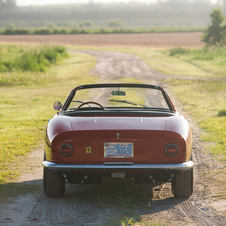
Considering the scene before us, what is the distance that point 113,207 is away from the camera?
405cm

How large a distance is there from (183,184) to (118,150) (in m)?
0.93

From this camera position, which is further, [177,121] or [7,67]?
[7,67]

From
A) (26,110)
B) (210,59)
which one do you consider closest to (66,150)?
(26,110)

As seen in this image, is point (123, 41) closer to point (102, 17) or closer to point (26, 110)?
point (26, 110)

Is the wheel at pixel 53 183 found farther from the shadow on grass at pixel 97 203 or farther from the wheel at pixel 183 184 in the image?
the wheel at pixel 183 184

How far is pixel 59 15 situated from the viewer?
172 meters

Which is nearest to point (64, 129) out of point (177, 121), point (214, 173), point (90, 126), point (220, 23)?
point (90, 126)

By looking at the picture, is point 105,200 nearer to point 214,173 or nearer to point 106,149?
point 106,149

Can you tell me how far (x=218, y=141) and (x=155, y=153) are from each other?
382 cm

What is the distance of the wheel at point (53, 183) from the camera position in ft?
13.8

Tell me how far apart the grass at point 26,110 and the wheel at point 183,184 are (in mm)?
2412

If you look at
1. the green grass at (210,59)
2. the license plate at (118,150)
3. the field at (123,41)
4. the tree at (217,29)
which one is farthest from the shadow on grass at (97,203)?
the field at (123,41)

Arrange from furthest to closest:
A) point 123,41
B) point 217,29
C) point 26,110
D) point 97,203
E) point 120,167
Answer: point 123,41, point 217,29, point 26,110, point 97,203, point 120,167

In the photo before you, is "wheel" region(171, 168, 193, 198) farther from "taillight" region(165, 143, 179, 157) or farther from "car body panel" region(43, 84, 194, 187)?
"taillight" region(165, 143, 179, 157)
